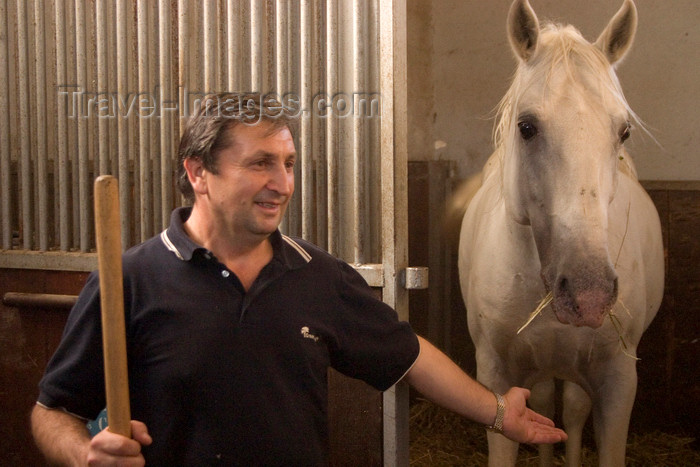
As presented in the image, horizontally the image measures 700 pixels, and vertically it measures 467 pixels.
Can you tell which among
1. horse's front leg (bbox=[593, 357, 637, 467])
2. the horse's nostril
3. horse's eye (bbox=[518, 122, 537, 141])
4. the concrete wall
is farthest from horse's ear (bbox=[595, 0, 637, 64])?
the concrete wall

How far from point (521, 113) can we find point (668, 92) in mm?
2086

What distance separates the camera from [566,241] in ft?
4.84

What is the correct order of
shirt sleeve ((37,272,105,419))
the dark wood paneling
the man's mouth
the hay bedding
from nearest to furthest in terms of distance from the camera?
shirt sleeve ((37,272,105,419)) → the man's mouth → the dark wood paneling → the hay bedding

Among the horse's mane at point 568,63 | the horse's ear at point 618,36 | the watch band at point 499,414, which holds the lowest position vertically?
the watch band at point 499,414

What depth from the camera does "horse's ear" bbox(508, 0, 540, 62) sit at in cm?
175

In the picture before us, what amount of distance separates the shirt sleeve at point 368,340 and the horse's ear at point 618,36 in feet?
3.19

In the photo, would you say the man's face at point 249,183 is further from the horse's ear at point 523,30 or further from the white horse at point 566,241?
the horse's ear at point 523,30

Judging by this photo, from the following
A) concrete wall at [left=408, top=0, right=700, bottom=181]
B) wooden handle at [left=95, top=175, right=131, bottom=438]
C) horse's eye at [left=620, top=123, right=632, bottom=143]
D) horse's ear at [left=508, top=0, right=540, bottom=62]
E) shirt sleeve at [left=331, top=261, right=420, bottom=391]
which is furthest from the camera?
concrete wall at [left=408, top=0, right=700, bottom=181]

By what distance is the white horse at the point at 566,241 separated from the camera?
148cm

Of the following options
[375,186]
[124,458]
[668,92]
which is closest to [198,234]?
[124,458]

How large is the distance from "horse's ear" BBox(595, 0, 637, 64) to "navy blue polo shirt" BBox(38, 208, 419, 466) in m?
1.12

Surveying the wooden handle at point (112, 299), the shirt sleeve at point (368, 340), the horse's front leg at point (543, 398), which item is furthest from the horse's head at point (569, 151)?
the horse's front leg at point (543, 398)

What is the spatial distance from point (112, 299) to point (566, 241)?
96 cm

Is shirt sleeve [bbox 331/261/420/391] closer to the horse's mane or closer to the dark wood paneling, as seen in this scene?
the horse's mane
